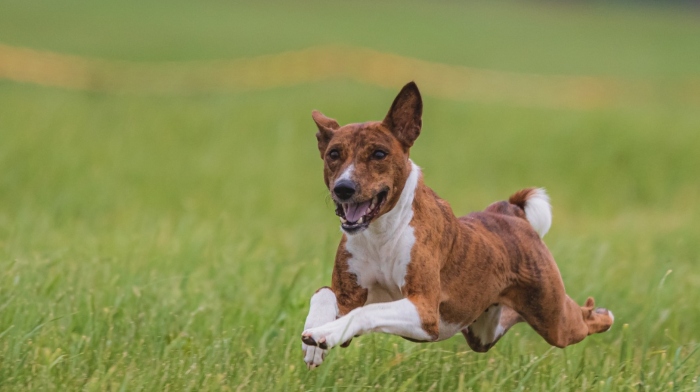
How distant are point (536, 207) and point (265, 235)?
422cm

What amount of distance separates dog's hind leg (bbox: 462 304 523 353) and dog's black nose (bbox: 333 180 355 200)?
1.31 metres

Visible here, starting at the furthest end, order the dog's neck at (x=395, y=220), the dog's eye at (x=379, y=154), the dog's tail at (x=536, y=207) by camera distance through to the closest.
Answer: the dog's tail at (x=536, y=207) < the dog's neck at (x=395, y=220) < the dog's eye at (x=379, y=154)

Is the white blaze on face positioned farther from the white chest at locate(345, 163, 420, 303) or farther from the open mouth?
the white chest at locate(345, 163, 420, 303)

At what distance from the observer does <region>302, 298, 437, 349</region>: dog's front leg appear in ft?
14.2

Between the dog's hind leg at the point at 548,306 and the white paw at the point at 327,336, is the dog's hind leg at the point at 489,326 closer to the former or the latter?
the dog's hind leg at the point at 548,306

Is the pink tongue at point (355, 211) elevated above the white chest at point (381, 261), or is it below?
above

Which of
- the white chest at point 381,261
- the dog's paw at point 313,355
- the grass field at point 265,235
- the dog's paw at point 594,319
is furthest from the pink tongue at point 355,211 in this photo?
the dog's paw at point 594,319

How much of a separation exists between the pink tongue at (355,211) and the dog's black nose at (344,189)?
90 millimetres

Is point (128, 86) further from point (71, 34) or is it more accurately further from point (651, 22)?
point (651, 22)

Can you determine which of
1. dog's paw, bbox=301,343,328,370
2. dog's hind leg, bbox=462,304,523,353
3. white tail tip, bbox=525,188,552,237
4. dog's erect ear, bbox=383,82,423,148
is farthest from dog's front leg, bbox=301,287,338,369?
white tail tip, bbox=525,188,552,237

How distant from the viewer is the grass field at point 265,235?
207 inches

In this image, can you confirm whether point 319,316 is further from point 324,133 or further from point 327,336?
point 324,133

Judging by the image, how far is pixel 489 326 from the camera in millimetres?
5523

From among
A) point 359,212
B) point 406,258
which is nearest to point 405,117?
point 359,212
